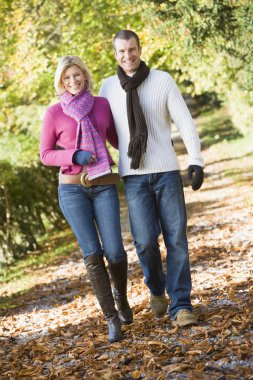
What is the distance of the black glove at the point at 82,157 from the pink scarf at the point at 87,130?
0.08 m

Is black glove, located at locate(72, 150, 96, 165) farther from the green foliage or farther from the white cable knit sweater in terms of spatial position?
the green foliage

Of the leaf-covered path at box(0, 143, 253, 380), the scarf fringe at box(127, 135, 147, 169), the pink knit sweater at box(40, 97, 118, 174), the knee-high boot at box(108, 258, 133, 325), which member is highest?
the pink knit sweater at box(40, 97, 118, 174)

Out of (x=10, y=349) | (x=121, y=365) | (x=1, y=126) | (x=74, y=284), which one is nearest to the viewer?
(x=121, y=365)

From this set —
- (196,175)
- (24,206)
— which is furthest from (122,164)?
(24,206)

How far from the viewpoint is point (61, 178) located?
487 cm

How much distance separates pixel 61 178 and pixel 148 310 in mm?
1645

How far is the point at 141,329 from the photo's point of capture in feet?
16.7

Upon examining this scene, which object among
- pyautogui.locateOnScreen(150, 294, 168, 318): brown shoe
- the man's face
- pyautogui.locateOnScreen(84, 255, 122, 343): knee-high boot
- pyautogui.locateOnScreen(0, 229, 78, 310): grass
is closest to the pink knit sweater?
the man's face

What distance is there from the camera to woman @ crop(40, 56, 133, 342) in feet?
15.6

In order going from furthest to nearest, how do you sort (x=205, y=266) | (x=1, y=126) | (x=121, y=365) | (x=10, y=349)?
(x=1, y=126) < (x=205, y=266) < (x=10, y=349) < (x=121, y=365)

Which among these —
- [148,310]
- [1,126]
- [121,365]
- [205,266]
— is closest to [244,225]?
[205,266]

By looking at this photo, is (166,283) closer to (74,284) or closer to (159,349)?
(159,349)

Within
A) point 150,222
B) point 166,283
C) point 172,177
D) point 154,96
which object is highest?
point 154,96

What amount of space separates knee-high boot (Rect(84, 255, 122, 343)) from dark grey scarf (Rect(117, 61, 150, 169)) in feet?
2.55
